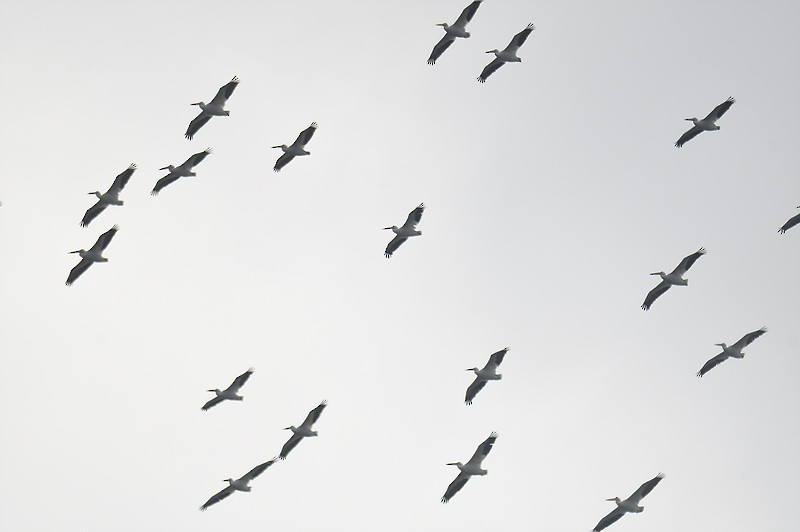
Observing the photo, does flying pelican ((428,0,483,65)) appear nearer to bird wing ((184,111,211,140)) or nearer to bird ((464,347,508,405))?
bird wing ((184,111,211,140))

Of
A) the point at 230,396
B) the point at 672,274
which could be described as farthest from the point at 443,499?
the point at 672,274

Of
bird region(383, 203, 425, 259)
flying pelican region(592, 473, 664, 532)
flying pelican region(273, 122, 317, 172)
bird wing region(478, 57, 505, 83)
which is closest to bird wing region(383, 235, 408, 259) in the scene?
bird region(383, 203, 425, 259)

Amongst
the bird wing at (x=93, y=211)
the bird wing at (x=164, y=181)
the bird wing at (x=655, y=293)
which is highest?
the bird wing at (x=164, y=181)

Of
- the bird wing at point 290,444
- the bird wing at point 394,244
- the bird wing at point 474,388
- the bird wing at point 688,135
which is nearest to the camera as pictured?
the bird wing at point 474,388

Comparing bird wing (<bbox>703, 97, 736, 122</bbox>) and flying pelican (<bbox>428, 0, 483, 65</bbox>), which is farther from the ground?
flying pelican (<bbox>428, 0, 483, 65</bbox>)

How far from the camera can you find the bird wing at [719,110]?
57.2 metres

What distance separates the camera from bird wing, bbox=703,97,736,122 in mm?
57156

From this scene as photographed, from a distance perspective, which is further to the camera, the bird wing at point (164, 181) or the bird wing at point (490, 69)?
the bird wing at point (164, 181)

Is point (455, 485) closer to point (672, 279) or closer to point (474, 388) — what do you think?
point (474, 388)

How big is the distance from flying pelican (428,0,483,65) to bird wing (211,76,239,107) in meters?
8.49

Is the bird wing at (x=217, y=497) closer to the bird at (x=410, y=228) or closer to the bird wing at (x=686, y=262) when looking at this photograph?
the bird at (x=410, y=228)

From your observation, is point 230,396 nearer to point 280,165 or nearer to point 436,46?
point 280,165

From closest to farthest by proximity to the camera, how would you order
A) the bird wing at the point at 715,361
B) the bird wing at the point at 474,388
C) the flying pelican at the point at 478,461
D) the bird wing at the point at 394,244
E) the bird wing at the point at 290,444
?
the flying pelican at the point at 478,461 < the bird wing at the point at 474,388 < the bird wing at the point at 290,444 < the bird wing at the point at 394,244 < the bird wing at the point at 715,361

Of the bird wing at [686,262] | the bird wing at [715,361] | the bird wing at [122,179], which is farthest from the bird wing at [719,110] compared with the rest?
the bird wing at [122,179]
